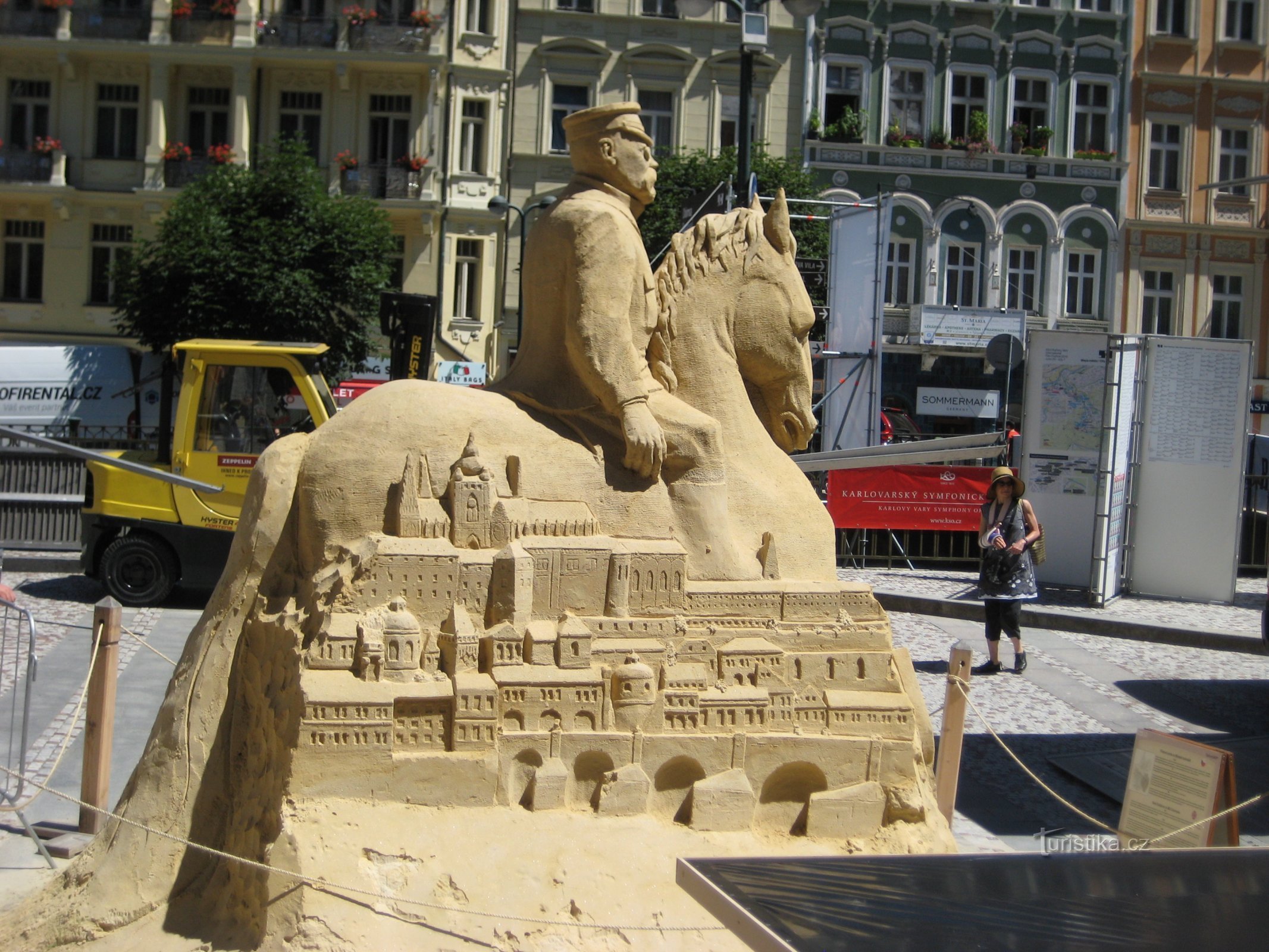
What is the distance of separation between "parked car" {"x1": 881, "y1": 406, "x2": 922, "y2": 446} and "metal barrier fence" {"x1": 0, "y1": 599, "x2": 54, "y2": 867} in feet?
43.4

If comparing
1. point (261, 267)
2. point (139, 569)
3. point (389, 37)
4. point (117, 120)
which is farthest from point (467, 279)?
point (139, 569)

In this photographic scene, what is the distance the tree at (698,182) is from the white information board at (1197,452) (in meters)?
9.22

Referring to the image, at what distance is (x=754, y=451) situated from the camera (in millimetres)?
5449

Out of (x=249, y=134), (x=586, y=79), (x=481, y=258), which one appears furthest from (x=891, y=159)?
(x=249, y=134)

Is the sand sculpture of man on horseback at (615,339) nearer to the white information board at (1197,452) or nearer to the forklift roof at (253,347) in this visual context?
the forklift roof at (253,347)

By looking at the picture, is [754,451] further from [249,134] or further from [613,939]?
[249,134]

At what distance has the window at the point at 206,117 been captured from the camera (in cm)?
2550

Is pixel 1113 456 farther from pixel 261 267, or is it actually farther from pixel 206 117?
pixel 206 117

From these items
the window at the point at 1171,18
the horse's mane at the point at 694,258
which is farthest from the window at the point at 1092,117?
the horse's mane at the point at 694,258

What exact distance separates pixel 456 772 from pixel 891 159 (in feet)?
77.7

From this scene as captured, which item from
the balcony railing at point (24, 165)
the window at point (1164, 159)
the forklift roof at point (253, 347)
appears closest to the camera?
the forklift roof at point (253, 347)

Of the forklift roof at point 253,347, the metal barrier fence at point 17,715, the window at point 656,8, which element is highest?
the window at point 656,8

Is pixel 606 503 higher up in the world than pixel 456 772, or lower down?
higher up

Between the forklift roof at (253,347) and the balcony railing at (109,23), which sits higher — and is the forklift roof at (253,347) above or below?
below
